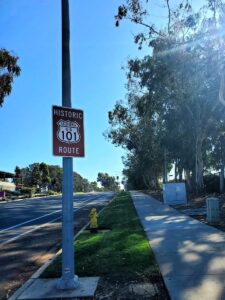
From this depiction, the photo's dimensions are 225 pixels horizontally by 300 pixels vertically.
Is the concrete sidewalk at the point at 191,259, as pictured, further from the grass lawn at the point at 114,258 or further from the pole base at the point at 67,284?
the pole base at the point at 67,284

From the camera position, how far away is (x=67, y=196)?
6973mm

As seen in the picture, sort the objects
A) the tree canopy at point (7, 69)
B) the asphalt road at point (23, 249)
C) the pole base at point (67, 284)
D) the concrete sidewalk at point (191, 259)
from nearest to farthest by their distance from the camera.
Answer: the concrete sidewalk at point (191, 259), the pole base at point (67, 284), the asphalt road at point (23, 249), the tree canopy at point (7, 69)

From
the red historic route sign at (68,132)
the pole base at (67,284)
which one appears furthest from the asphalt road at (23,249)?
the red historic route sign at (68,132)

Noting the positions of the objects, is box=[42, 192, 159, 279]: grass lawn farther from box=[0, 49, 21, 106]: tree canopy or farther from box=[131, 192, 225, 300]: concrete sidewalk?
box=[0, 49, 21, 106]: tree canopy

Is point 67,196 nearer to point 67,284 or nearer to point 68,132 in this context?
point 68,132

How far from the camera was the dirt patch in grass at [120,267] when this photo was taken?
6.60 m

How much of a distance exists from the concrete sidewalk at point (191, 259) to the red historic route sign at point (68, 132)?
8.26 ft

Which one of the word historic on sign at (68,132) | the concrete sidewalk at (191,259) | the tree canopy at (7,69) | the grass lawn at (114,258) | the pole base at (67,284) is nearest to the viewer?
the concrete sidewalk at (191,259)

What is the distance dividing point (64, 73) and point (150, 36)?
17.8 metres

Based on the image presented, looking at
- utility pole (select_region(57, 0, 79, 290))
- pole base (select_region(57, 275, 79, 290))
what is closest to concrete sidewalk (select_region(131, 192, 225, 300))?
pole base (select_region(57, 275, 79, 290))

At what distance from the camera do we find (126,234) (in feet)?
42.0

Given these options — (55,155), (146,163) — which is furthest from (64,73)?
(146,163)

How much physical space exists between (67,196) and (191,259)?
3065 mm

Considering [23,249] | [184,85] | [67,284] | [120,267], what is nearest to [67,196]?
[67,284]
